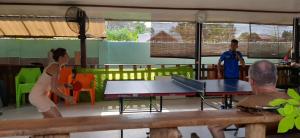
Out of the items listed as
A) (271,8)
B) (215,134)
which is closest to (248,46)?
(271,8)

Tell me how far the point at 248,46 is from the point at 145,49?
397cm

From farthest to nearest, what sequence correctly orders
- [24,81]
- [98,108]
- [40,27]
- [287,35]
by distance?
[287,35]
[40,27]
[24,81]
[98,108]

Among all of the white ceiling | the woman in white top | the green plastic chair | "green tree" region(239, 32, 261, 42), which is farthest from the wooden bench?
"green tree" region(239, 32, 261, 42)

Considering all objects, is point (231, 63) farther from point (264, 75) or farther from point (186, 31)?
point (264, 75)

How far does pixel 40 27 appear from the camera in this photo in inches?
356

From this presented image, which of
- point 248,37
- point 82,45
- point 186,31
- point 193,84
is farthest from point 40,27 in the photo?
point 248,37

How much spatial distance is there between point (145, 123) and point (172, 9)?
6.89 meters

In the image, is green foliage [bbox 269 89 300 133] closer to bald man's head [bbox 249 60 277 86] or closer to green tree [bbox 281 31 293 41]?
bald man's head [bbox 249 60 277 86]

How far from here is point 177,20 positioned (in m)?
9.03

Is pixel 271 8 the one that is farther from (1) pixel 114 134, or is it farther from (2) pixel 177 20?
(1) pixel 114 134

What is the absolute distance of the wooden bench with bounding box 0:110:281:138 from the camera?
162cm

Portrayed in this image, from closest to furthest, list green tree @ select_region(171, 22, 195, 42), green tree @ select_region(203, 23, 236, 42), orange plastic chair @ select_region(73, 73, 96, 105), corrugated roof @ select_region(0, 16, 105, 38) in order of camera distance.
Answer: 1. orange plastic chair @ select_region(73, 73, 96, 105)
2. corrugated roof @ select_region(0, 16, 105, 38)
3. green tree @ select_region(171, 22, 195, 42)
4. green tree @ select_region(203, 23, 236, 42)

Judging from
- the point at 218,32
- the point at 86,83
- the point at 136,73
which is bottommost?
the point at 86,83

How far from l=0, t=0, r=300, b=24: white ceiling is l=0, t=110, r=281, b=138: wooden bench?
6.16m
